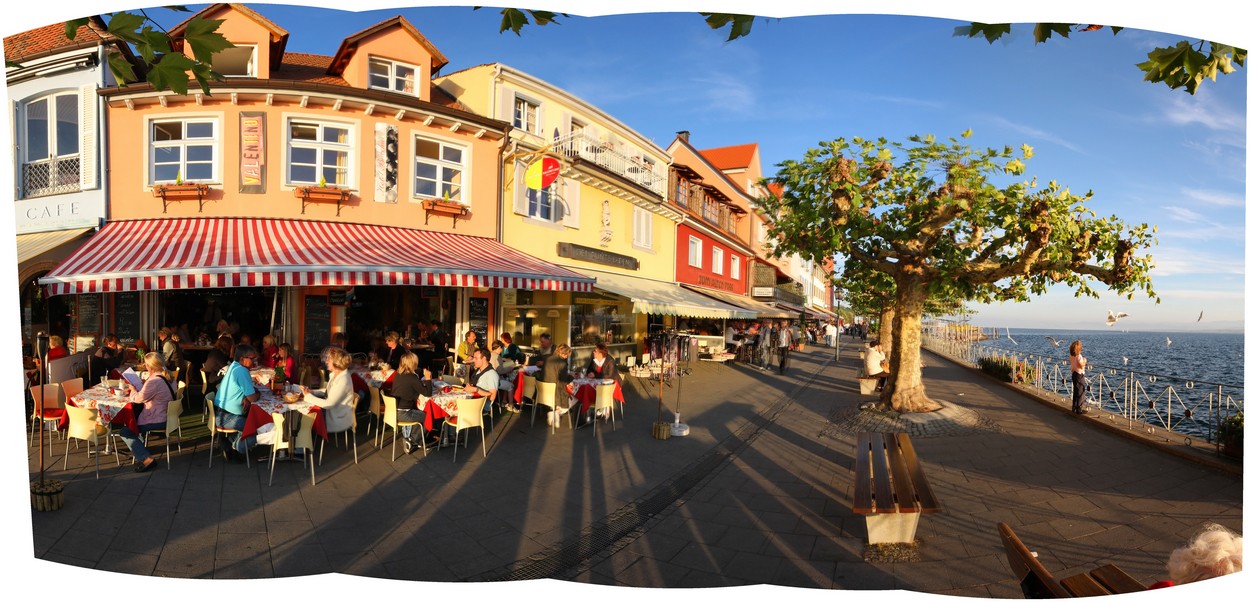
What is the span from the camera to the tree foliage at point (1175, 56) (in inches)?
96.0

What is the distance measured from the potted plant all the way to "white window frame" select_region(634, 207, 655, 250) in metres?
10.5

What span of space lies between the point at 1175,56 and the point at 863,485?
3088mm

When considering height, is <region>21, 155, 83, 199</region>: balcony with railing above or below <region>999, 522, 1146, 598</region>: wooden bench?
above

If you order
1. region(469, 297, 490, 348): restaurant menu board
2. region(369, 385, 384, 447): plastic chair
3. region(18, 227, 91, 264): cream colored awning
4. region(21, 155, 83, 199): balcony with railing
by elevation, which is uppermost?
region(21, 155, 83, 199): balcony with railing

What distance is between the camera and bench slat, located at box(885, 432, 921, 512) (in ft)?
11.7

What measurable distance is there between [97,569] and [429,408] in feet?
12.9

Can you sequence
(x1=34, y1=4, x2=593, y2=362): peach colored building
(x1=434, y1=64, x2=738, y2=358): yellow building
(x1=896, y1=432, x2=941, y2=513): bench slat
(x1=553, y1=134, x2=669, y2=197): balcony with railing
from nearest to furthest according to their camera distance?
(x1=896, y1=432, x2=941, y2=513): bench slat
(x1=34, y1=4, x2=593, y2=362): peach colored building
(x1=553, y1=134, x2=669, y2=197): balcony with railing
(x1=434, y1=64, x2=738, y2=358): yellow building

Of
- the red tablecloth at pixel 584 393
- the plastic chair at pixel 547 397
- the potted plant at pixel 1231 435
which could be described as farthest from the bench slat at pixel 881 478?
the plastic chair at pixel 547 397

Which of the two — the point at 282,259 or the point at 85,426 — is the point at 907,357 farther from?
the point at 85,426

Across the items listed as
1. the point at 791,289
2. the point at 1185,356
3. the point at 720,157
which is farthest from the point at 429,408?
the point at 791,289

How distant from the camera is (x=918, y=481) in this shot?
405 cm

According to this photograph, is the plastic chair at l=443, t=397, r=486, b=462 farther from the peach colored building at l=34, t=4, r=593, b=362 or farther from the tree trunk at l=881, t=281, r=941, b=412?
the tree trunk at l=881, t=281, r=941, b=412

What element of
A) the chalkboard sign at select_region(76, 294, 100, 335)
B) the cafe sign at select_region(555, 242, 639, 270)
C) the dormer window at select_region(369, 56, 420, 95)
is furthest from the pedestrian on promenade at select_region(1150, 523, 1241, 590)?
the cafe sign at select_region(555, 242, 639, 270)

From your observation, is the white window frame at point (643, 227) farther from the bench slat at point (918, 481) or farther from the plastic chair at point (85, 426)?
the plastic chair at point (85, 426)
